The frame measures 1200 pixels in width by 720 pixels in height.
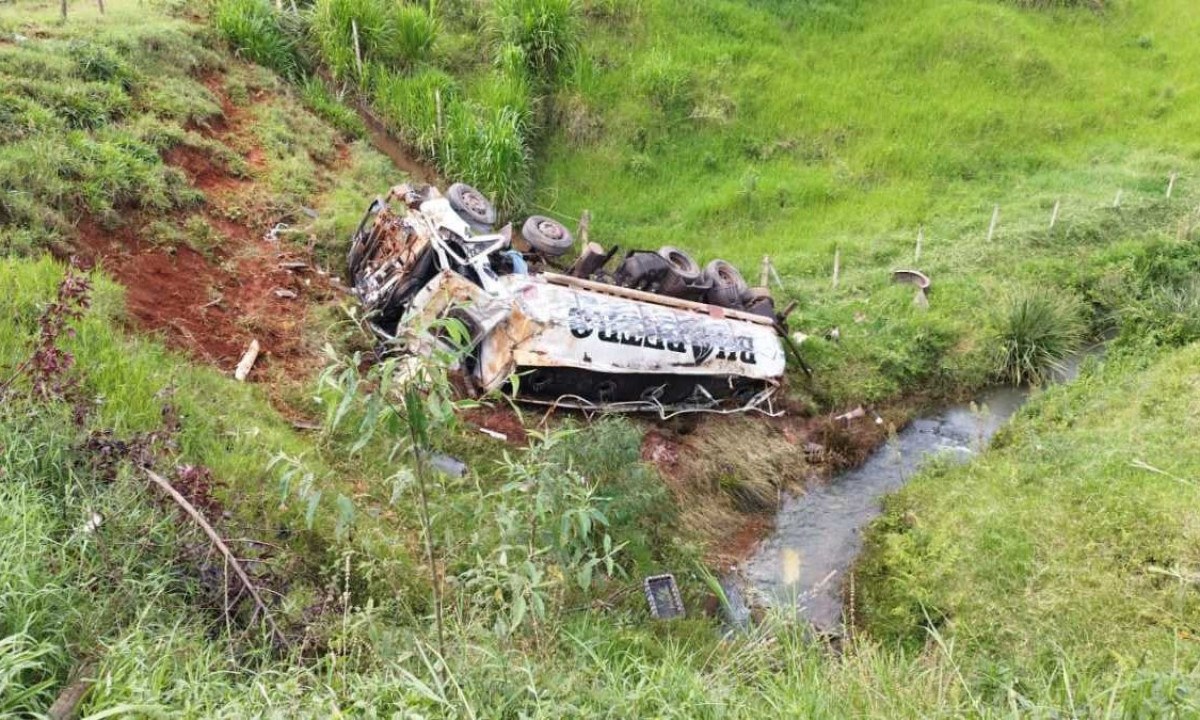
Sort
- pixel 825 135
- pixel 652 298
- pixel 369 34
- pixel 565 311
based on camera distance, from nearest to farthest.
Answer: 1. pixel 565 311
2. pixel 652 298
3. pixel 369 34
4. pixel 825 135

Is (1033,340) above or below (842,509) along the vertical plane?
above

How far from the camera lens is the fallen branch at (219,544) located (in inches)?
142

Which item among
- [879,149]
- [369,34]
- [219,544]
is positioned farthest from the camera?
[879,149]

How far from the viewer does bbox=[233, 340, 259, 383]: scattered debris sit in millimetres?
7079

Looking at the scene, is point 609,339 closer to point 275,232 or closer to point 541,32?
point 275,232

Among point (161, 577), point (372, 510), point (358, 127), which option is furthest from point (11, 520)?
point (358, 127)

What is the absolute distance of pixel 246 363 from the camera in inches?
285

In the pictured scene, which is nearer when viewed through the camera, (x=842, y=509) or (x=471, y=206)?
(x=842, y=509)

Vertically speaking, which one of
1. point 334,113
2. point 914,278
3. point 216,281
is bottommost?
point 914,278

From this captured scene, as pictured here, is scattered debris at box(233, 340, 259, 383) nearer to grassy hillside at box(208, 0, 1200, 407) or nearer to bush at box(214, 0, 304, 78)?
grassy hillside at box(208, 0, 1200, 407)

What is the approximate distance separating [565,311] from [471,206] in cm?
249

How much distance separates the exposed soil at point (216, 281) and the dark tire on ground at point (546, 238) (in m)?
2.35

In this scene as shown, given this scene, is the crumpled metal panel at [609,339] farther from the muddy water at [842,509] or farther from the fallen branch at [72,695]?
the fallen branch at [72,695]

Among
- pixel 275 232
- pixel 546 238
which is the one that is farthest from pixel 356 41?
pixel 546 238
